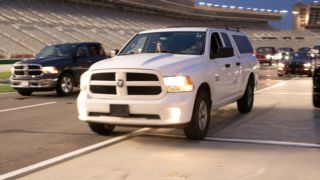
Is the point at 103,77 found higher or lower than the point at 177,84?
higher

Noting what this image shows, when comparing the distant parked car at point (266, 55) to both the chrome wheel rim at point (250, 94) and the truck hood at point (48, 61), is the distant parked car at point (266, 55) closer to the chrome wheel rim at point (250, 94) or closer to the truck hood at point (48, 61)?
the truck hood at point (48, 61)

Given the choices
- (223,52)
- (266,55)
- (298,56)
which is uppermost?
(223,52)

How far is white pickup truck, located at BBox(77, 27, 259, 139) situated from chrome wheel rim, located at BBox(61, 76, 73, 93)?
8.16m

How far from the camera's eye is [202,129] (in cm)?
859

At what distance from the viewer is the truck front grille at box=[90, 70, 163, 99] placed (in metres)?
8.02

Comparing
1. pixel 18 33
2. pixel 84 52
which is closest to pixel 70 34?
pixel 18 33

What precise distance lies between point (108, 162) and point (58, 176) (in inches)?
34.7

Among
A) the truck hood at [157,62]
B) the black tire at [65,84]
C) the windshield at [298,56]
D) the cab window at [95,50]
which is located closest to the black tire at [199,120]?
the truck hood at [157,62]

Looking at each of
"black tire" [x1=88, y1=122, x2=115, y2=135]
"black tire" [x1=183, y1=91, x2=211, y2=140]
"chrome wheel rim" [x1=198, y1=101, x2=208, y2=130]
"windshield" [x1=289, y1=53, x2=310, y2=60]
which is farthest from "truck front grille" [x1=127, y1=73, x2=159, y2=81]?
"windshield" [x1=289, y1=53, x2=310, y2=60]

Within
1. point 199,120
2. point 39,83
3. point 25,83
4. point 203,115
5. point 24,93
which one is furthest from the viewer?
point 24,93

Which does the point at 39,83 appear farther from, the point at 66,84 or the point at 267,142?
the point at 267,142

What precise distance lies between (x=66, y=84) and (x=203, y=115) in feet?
32.3

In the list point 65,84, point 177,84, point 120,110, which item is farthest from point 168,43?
point 65,84

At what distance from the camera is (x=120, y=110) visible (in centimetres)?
803
